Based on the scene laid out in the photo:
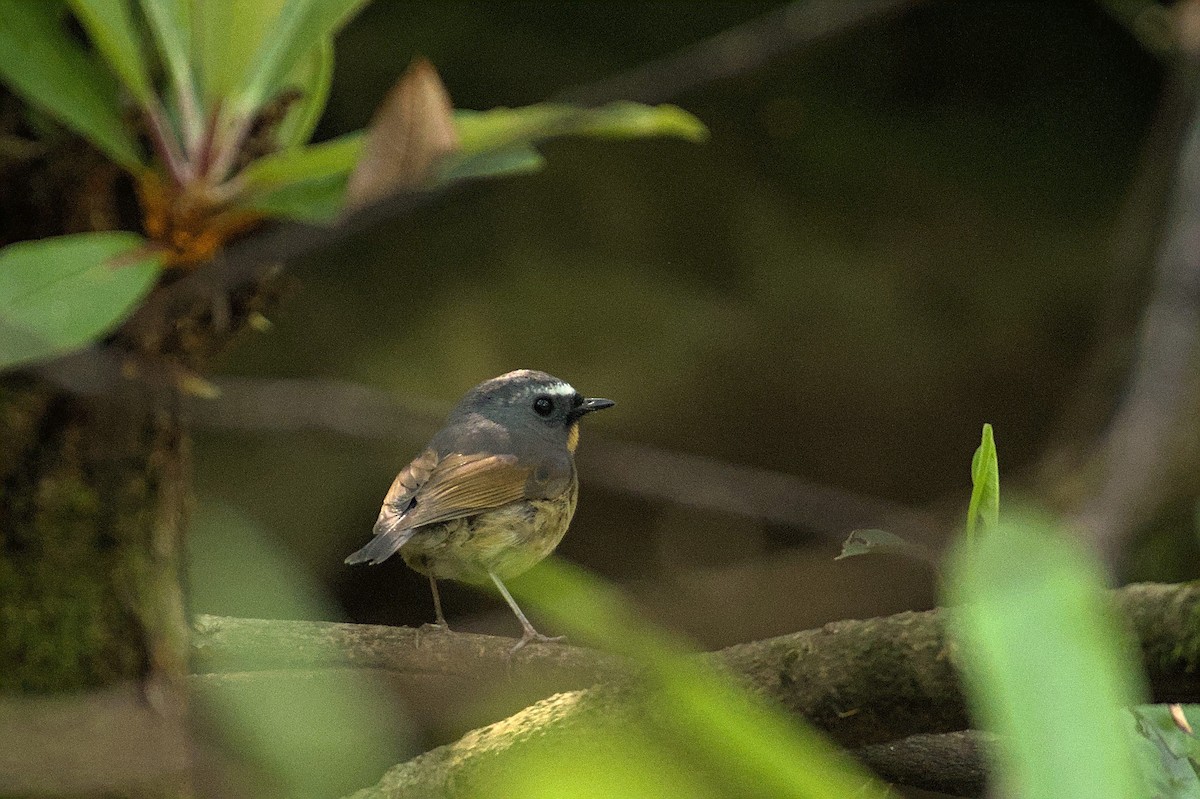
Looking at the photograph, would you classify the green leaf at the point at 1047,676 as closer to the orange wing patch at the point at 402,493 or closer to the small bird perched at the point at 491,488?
the small bird perched at the point at 491,488

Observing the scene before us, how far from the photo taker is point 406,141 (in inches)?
59.7

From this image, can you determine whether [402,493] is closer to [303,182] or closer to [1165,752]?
[303,182]

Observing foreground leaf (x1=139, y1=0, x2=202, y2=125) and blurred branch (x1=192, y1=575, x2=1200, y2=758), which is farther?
foreground leaf (x1=139, y1=0, x2=202, y2=125)

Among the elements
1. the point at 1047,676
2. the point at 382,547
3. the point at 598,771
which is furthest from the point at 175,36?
the point at 1047,676

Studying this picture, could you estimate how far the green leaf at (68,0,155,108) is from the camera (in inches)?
68.2

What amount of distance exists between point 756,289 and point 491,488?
238 cm

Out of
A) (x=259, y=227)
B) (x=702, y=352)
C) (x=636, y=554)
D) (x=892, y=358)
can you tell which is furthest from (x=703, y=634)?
(x=259, y=227)

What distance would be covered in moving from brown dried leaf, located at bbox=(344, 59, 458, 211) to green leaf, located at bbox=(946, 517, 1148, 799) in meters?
1.14

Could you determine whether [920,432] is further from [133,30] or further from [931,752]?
[931,752]

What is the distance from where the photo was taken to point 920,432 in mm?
4008

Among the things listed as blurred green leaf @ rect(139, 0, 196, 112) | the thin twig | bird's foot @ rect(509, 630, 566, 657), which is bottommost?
the thin twig

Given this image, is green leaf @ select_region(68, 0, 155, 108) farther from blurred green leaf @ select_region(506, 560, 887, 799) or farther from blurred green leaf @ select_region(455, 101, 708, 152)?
blurred green leaf @ select_region(506, 560, 887, 799)

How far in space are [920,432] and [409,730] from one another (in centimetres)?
246

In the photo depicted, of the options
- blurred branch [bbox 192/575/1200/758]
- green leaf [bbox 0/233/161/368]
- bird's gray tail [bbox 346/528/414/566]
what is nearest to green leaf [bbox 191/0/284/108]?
green leaf [bbox 0/233/161/368]
